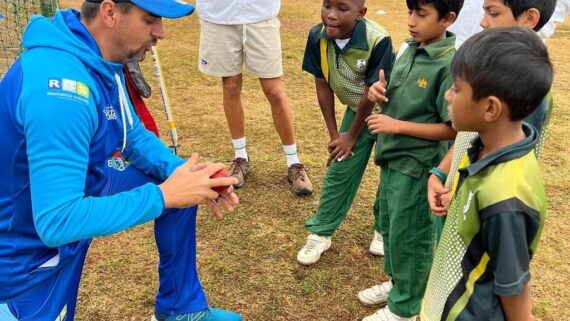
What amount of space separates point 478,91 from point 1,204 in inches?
61.8

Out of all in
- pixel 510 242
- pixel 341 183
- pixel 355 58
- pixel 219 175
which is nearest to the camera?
pixel 510 242

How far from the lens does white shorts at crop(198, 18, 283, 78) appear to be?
373 cm

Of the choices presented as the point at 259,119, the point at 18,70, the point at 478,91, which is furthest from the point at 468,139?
the point at 259,119

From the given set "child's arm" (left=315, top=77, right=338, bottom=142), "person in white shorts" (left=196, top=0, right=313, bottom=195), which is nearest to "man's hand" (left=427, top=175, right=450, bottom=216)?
"child's arm" (left=315, top=77, right=338, bottom=142)

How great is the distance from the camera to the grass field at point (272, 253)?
2.72 metres

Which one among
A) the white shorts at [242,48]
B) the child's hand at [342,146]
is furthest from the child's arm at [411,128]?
the white shorts at [242,48]

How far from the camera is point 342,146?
2781 millimetres

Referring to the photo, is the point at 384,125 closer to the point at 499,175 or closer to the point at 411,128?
the point at 411,128

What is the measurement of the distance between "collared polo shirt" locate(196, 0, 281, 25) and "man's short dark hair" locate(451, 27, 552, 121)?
2.43 metres

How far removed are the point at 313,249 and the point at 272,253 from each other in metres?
0.25

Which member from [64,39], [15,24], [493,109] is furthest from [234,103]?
[15,24]

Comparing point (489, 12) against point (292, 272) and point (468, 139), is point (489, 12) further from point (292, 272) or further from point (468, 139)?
point (292, 272)

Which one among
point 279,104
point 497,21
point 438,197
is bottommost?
point 279,104

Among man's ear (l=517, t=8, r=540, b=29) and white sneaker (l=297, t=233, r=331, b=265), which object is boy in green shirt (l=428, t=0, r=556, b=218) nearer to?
man's ear (l=517, t=8, r=540, b=29)
